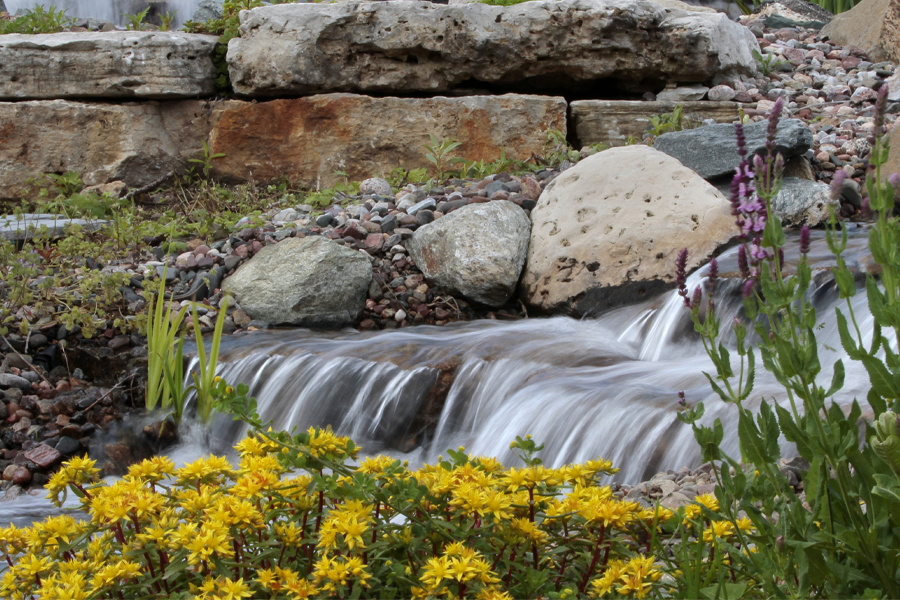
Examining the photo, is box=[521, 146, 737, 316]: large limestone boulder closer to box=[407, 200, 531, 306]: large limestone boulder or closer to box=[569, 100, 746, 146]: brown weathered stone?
box=[407, 200, 531, 306]: large limestone boulder

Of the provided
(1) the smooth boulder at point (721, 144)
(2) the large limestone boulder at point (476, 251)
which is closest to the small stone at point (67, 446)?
(2) the large limestone boulder at point (476, 251)

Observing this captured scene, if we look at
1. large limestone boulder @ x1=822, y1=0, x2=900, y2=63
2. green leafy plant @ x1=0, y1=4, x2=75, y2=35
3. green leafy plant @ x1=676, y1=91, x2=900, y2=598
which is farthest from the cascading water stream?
green leafy plant @ x1=0, y1=4, x2=75, y2=35

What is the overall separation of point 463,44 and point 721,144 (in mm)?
2305

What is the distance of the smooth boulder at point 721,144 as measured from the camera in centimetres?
484

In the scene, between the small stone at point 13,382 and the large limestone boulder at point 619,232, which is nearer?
the small stone at point 13,382

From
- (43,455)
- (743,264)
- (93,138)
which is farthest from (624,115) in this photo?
(743,264)

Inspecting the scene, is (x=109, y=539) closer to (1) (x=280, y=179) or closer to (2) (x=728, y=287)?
(2) (x=728, y=287)

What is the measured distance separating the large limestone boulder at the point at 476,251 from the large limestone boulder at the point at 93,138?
298 centimetres

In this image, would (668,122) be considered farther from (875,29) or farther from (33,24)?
(33,24)

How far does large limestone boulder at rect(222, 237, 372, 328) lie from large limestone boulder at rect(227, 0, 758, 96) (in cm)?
229

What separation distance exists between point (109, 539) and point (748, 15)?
1012 centimetres

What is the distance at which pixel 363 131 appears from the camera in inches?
258

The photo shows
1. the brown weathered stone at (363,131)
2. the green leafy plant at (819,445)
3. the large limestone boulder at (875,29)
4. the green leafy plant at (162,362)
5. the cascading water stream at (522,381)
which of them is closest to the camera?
the green leafy plant at (819,445)

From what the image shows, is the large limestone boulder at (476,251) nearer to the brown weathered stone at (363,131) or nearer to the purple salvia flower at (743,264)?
the brown weathered stone at (363,131)
